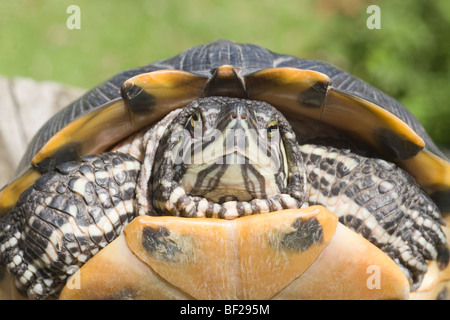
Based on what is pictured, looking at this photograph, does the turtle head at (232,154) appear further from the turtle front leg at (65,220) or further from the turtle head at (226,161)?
the turtle front leg at (65,220)

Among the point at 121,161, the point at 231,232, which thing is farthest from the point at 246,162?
the point at 121,161

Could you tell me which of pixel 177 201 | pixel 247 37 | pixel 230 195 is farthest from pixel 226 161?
pixel 247 37

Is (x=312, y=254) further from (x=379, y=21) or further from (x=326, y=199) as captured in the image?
(x=379, y=21)

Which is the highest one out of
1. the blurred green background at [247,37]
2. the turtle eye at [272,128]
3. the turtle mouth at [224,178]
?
the turtle eye at [272,128]

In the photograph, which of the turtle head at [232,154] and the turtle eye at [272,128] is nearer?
the turtle head at [232,154]

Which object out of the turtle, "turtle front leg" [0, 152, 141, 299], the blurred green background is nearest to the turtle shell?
the turtle

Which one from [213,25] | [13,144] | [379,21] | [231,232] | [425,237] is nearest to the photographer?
[231,232]

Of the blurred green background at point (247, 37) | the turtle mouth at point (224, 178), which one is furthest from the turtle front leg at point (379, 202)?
the blurred green background at point (247, 37)
